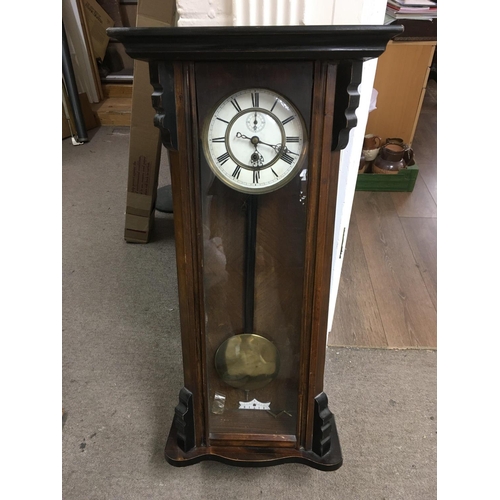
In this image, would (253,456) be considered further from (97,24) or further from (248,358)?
(97,24)

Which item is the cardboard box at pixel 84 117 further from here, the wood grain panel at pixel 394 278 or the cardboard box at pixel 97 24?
the wood grain panel at pixel 394 278

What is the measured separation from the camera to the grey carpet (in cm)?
97

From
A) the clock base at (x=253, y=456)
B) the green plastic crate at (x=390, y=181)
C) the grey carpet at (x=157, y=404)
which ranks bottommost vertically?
the grey carpet at (x=157, y=404)

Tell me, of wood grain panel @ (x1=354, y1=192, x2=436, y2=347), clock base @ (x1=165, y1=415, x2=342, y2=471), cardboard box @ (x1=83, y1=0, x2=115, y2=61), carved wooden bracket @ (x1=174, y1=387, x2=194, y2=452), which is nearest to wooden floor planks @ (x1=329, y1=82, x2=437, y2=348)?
wood grain panel @ (x1=354, y1=192, x2=436, y2=347)

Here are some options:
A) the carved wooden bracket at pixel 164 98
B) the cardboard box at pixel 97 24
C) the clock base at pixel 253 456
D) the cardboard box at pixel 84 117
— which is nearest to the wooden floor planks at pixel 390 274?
the clock base at pixel 253 456

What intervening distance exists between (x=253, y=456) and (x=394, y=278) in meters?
0.87

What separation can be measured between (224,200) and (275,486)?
645mm

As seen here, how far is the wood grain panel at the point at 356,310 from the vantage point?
4.32ft

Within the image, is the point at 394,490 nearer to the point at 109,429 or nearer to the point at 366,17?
the point at 109,429

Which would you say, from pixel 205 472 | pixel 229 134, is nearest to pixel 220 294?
pixel 229 134

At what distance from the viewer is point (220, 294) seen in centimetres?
84

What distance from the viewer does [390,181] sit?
2.05 metres

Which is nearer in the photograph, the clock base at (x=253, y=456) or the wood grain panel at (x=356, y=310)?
the clock base at (x=253, y=456)

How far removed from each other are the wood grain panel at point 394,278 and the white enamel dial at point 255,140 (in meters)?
0.81
